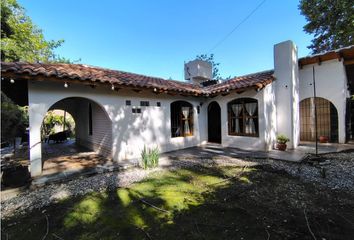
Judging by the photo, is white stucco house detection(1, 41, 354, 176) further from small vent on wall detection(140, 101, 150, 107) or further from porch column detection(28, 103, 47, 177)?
porch column detection(28, 103, 47, 177)

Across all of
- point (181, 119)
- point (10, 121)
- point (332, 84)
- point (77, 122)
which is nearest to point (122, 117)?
point (181, 119)

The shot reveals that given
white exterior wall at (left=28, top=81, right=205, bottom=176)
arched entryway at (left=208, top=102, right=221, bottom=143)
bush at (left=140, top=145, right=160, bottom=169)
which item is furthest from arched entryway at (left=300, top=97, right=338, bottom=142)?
bush at (left=140, top=145, right=160, bottom=169)

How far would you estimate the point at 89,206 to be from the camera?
150 inches

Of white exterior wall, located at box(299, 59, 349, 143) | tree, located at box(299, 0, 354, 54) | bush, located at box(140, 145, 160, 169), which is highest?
tree, located at box(299, 0, 354, 54)

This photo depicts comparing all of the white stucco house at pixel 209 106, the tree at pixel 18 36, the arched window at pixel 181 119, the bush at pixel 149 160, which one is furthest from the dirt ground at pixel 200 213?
the tree at pixel 18 36

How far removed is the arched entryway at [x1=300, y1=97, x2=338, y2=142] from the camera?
1020 centimetres

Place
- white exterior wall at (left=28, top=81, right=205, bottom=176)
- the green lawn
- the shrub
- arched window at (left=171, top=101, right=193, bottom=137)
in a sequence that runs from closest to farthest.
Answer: the green lawn → white exterior wall at (left=28, top=81, right=205, bottom=176) → the shrub → arched window at (left=171, top=101, right=193, bottom=137)

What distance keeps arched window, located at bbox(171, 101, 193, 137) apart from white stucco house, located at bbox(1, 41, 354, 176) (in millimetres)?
53

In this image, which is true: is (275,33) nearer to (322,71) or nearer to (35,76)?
(322,71)

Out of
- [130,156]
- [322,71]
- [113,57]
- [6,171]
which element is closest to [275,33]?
[322,71]

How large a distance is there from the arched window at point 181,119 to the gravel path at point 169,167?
275 centimetres

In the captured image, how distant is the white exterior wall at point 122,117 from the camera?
5.73 meters

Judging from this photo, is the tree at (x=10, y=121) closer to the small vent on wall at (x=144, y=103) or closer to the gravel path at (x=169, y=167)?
the small vent on wall at (x=144, y=103)

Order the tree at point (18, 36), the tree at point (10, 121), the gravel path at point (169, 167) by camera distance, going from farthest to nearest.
A: the tree at point (18, 36) → the tree at point (10, 121) → the gravel path at point (169, 167)
